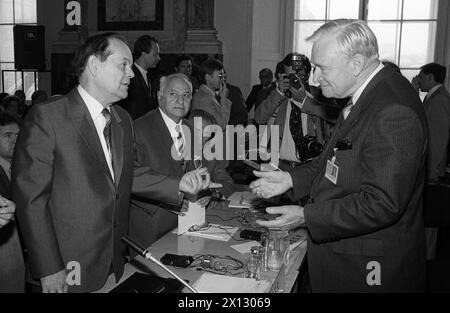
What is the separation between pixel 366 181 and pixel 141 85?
350 cm

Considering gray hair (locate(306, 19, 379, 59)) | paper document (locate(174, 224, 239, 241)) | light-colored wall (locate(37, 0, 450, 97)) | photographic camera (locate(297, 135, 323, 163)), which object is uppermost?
light-colored wall (locate(37, 0, 450, 97))

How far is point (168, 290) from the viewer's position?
1.82 m

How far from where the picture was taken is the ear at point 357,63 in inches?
75.9

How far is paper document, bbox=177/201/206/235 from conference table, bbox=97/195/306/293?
0.05m

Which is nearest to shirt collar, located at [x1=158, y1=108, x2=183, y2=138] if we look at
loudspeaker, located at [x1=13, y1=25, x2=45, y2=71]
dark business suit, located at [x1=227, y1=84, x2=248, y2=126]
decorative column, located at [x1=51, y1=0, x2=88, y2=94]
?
dark business suit, located at [x1=227, y1=84, x2=248, y2=126]

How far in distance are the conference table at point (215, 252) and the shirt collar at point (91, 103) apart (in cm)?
80

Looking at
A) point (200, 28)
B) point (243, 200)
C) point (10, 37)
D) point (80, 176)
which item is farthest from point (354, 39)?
point (10, 37)

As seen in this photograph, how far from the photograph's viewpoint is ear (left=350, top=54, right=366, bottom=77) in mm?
1929

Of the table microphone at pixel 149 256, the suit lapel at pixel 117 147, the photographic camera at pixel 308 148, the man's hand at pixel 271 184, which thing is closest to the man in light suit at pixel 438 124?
the photographic camera at pixel 308 148

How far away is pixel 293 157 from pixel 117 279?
8.75ft

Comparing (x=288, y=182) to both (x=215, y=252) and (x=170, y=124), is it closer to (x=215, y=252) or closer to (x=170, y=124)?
(x=215, y=252)

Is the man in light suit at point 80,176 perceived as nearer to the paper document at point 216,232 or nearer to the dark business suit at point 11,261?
the dark business suit at point 11,261

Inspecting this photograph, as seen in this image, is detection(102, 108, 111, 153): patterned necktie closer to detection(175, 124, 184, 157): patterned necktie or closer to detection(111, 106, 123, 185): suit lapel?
detection(111, 106, 123, 185): suit lapel

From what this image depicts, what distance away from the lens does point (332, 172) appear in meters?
2.00
